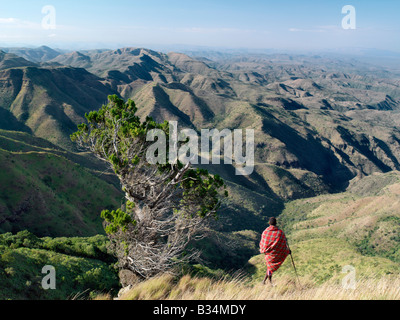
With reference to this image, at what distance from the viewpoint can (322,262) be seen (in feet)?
117

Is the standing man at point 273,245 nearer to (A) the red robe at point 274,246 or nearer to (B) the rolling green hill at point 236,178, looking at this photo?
(A) the red robe at point 274,246

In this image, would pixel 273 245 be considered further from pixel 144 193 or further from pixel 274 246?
pixel 144 193

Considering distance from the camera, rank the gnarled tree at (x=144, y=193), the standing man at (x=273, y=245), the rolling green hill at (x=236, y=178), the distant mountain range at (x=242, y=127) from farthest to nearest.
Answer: the distant mountain range at (x=242, y=127) → the rolling green hill at (x=236, y=178) → the gnarled tree at (x=144, y=193) → the standing man at (x=273, y=245)

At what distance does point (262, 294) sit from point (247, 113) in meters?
154

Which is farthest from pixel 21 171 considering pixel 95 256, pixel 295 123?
pixel 295 123

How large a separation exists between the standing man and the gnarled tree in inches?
168

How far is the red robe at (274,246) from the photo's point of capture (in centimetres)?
757

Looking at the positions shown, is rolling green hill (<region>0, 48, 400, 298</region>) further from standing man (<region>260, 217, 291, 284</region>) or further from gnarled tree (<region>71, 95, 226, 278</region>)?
standing man (<region>260, 217, 291, 284</region>)

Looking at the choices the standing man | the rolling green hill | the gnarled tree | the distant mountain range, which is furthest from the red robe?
the distant mountain range

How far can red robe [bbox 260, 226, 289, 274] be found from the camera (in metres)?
7.57

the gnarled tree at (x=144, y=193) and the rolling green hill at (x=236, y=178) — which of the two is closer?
the gnarled tree at (x=144, y=193)

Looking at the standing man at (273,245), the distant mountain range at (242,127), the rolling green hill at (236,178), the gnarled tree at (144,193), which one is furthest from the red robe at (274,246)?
the distant mountain range at (242,127)

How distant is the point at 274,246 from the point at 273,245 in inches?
2.7

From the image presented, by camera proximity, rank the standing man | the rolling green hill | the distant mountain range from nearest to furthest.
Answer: the standing man, the rolling green hill, the distant mountain range
